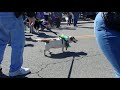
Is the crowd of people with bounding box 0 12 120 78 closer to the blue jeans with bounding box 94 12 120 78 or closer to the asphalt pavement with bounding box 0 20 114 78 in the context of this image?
the blue jeans with bounding box 94 12 120 78

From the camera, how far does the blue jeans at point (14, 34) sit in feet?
12.9

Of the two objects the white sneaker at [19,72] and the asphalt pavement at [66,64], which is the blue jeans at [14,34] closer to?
the white sneaker at [19,72]

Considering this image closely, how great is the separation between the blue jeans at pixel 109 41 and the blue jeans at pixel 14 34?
79.6 inches

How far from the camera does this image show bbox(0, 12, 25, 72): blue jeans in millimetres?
3930

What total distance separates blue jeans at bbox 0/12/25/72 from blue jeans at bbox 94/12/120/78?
2022 mm

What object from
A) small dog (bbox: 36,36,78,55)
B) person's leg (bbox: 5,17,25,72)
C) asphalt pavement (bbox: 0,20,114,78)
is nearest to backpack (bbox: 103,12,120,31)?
person's leg (bbox: 5,17,25,72)

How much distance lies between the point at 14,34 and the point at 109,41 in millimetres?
2317

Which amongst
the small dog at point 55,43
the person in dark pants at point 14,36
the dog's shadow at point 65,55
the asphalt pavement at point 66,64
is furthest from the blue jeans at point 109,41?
the small dog at point 55,43

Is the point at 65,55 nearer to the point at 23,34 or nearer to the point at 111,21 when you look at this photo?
the point at 23,34
